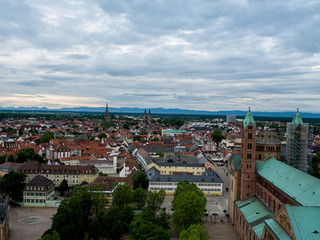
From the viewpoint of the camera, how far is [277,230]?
108ft

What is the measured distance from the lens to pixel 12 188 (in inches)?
2704

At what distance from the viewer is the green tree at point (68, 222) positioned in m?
45.4

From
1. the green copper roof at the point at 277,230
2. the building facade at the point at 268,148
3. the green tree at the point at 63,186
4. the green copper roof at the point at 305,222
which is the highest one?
the building facade at the point at 268,148

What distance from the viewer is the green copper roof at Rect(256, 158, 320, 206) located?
121ft

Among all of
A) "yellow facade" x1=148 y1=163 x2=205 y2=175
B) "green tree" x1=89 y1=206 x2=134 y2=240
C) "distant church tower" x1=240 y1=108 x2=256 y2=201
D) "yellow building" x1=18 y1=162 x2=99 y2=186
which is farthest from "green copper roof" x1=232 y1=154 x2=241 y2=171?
"yellow building" x1=18 y1=162 x2=99 y2=186

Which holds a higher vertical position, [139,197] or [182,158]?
[139,197]

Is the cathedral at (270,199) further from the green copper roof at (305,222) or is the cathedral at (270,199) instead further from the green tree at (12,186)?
the green tree at (12,186)

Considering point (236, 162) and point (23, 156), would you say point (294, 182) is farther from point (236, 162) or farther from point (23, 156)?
point (23, 156)

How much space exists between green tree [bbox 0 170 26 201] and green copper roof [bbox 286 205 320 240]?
62.2m

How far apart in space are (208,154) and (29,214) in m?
109

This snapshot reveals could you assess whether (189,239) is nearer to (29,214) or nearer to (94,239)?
(94,239)

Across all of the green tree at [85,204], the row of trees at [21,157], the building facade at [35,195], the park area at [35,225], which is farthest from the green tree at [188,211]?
the row of trees at [21,157]

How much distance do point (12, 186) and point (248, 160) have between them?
55.5 meters

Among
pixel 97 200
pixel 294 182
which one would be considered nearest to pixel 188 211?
pixel 294 182
